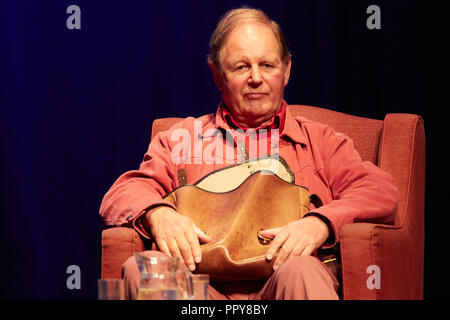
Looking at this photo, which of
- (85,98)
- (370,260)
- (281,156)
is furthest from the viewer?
(85,98)

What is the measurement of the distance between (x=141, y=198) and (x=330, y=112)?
908mm

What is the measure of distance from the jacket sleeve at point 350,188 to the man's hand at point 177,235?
0.36 meters

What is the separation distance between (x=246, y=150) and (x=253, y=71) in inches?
10.6

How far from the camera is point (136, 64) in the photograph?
319cm

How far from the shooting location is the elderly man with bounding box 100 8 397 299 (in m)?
1.97

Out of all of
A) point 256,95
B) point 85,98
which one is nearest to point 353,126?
point 256,95

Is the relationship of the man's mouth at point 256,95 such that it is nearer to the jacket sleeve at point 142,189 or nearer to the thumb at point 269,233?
the jacket sleeve at point 142,189

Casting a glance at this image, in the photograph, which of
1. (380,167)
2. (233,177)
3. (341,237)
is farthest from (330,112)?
(341,237)

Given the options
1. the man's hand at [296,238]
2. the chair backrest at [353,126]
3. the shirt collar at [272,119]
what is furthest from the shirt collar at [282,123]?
the man's hand at [296,238]

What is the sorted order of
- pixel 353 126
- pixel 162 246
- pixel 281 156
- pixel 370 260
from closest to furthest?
pixel 370 260, pixel 162 246, pixel 281 156, pixel 353 126

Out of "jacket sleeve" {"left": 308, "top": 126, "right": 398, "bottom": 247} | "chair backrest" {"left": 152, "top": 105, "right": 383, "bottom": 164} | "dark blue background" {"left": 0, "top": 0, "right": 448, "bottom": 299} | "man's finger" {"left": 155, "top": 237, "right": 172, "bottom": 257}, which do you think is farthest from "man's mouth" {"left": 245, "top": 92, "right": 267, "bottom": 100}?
"dark blue background" {"left": 0, "top": 0, "right": 448, "bottom": 299}

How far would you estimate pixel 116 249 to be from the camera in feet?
6.75

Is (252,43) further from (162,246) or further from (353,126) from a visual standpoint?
(162,246)

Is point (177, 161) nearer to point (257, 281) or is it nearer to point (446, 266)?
point (257, 281)
